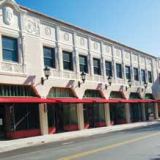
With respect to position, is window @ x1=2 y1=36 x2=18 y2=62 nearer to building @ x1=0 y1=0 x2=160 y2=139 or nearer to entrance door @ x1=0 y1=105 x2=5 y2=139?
building @ x1=0 y1=0 x2=160 y2=139

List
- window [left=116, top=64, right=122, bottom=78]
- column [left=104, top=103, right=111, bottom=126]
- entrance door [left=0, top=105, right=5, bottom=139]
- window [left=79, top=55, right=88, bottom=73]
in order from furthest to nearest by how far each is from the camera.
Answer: window [left=116, top=64, right=122, bottom=78] → column [left=104, top=103, right=111, bottom=126] → window [left=79, top=55, right=88, bottom=73] → entrance door [left=0, top=105, right=5, bottom=139]

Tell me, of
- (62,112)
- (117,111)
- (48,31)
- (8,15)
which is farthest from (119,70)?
(8,15)

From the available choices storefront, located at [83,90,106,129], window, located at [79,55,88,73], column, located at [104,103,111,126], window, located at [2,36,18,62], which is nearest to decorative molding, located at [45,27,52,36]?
window, located at [2,36,18,62]

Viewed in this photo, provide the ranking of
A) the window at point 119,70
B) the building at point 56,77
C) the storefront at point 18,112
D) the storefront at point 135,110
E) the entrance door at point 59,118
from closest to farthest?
1. the storefront at point 18,112
2. the building at point 56,77
3. the entrance door at point 59,118
4. the window at point 119,70
5. the storefront at point 135,110

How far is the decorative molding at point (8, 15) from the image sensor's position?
20.9m

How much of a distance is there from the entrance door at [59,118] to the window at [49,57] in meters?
3.22

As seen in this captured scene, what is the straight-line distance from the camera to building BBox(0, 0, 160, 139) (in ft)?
68.4

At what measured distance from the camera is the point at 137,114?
120 feet

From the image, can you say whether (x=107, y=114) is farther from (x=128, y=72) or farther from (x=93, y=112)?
(x=128, y=72)

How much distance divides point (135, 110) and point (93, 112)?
886cm

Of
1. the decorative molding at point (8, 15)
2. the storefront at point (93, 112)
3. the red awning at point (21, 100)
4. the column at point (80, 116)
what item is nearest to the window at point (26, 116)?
the red awning at point (21, 100)

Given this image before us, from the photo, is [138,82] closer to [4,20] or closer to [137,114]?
[137,114]

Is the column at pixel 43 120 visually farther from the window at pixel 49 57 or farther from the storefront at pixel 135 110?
the storefront at pixel 135 110

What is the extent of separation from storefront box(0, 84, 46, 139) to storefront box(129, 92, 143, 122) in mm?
15830
